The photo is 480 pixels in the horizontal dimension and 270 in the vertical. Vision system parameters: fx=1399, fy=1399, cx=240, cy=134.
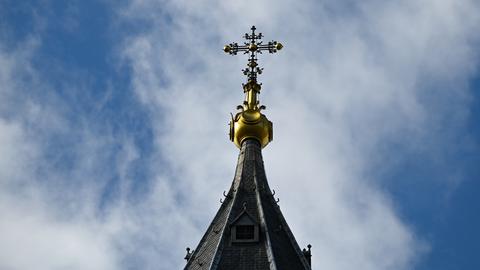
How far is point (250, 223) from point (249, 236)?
38.9 inches

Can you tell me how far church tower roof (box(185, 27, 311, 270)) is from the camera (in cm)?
5888

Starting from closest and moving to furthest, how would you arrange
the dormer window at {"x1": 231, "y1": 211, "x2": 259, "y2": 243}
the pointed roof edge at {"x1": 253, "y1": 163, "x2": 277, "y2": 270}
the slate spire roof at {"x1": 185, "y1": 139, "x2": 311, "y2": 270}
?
the pointed roof edge at {"x1": 253, "y1": 163, "x2": 277, "y2": 270} < the slate spire roof at {"x1": 185, "y1": 139, "x2": 311, "y2": 270} < the dormer window at {"x1": 231, "y1": 211, "x2": 259, "y2": 243}

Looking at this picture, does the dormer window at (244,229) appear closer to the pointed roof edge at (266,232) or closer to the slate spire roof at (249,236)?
the slate spire roof at (249,236)

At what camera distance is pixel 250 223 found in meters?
61.6

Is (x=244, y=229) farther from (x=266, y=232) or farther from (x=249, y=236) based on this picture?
(x=266, y=232)

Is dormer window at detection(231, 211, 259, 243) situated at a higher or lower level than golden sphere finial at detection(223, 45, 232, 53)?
lower

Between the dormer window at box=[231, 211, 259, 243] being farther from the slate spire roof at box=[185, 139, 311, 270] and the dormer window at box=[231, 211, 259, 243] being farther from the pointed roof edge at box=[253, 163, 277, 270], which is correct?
the pointed roof edge at box=[253, 163, 277, 270]

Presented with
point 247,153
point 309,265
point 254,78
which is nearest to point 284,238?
point 309,265

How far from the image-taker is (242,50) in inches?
2886

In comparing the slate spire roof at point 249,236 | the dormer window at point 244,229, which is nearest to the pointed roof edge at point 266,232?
the slate spire roof at point 249,236

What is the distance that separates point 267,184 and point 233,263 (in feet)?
30.8

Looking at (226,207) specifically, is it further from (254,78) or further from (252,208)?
(254,78)

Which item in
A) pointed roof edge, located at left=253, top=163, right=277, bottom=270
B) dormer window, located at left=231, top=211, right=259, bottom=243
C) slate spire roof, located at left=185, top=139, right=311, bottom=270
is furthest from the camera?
dormer window, located at left=231, top=211, right=259, bottom=243

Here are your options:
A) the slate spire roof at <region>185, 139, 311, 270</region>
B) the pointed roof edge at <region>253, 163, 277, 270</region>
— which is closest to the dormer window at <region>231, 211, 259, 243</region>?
the slate spire roof at <region>185, 139, 311, 270</region>
